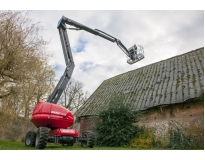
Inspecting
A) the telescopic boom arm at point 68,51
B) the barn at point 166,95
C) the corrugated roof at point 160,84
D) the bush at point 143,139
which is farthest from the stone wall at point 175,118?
the telescopic boom arm at point 68,51

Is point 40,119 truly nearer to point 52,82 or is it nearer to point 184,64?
point 52,82

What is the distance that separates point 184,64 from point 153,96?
11.5ft

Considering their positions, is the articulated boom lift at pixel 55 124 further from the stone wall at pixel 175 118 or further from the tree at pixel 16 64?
the stone wall at pixel 175 118

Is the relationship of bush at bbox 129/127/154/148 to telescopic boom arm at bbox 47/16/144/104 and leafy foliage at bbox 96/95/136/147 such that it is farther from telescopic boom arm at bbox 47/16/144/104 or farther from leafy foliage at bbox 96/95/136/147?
telescopic boom arm at bbox 47/16/144/104

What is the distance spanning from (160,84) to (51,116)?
303 inches

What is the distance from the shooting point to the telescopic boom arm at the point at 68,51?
8586 mm

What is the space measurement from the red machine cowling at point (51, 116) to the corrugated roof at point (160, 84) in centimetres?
496

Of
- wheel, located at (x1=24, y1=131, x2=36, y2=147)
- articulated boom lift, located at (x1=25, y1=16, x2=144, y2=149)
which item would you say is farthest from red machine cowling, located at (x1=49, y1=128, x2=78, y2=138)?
wheel, located at (x1=24, y1=131, x2=36, y2=147)

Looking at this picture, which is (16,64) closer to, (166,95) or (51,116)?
(51,116)

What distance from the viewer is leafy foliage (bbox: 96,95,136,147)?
35.0ft

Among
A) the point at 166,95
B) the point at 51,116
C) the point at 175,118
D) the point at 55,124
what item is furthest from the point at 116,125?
the point at 51,116

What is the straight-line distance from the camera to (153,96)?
12055 millimetres

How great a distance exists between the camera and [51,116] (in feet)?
25.4

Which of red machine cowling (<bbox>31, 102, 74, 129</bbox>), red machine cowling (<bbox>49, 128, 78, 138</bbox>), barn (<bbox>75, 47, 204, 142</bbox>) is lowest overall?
red machine cowling (<bbox>49, 128, 78, 138</bbox>)
